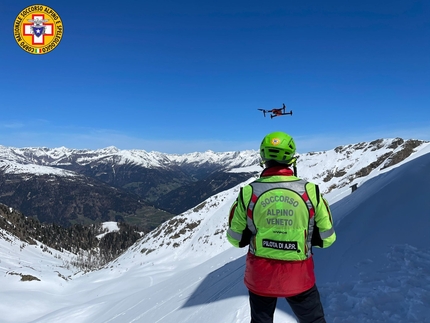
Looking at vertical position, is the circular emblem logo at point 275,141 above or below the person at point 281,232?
above

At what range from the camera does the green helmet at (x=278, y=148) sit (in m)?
4.11

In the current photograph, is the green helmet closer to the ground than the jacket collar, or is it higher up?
higher up

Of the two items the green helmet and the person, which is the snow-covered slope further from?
the green helmet

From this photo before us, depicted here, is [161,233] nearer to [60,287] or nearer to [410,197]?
[60,287]

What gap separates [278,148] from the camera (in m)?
4.11

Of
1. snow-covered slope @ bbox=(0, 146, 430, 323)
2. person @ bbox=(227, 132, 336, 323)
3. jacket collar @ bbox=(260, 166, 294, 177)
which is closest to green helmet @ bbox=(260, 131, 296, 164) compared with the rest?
person @ bbox=(227, 132, 336, 323)

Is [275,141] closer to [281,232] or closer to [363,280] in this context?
[281,232]

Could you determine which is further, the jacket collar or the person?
the jacket collar

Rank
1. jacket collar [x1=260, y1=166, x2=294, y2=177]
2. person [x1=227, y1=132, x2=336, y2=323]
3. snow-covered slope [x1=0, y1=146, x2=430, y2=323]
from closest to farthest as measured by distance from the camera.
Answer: person [x1=227, y1=132, x2=336, y2=323]
jacket collar [x1=260, y1=166, x2=294, y2=177]
snow-covered slope [x1=0, y1=146, x2=430, y2=323]

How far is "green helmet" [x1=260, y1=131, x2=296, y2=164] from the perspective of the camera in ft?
13.5

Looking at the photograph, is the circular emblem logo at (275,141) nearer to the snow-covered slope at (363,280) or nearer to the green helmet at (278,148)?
the green helmet at (278,148)

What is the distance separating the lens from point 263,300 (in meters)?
4.05

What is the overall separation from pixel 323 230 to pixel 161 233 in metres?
71.3

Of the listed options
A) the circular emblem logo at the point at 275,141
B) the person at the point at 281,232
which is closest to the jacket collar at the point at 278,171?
the person at the point at 281,232
